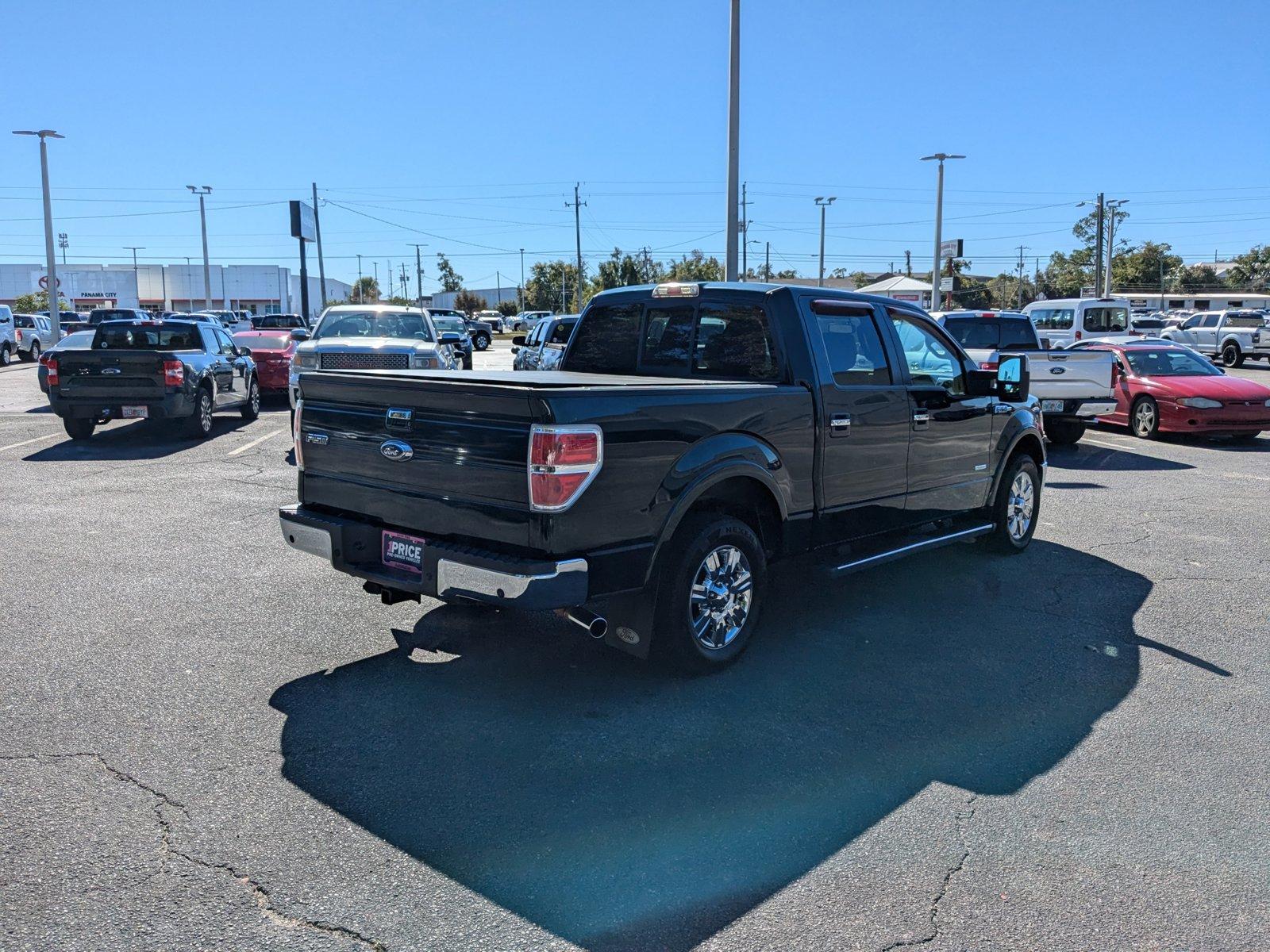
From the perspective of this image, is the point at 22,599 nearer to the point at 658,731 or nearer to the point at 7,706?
the point at 7,706

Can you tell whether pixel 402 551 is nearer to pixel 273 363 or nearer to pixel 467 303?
pixel 273 363

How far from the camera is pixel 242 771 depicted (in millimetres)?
3912

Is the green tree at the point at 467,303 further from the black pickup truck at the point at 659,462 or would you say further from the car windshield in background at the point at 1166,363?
the black pickup truck at the point at 659,462

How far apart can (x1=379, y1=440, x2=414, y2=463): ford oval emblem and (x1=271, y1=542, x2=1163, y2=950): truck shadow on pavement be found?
43.6 inches

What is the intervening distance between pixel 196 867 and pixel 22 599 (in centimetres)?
379

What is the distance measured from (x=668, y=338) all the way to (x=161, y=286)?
118928mm

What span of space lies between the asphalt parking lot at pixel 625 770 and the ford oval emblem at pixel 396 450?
1112 mm

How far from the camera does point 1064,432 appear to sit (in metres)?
14.6

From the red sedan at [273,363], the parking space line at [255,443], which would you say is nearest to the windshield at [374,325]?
the parking space line at [255,443]

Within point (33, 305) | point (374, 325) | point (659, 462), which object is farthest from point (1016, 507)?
point (33, 305)

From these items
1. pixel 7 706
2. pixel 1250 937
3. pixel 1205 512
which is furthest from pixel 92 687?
pixel 1205 512

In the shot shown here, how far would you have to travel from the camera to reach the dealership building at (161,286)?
105 meters

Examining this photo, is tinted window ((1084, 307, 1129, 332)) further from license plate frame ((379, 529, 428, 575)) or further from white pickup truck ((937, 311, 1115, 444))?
license plate frame ((379, 529, 428, 575))

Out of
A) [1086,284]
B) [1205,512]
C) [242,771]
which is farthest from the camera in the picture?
[1086,284]
